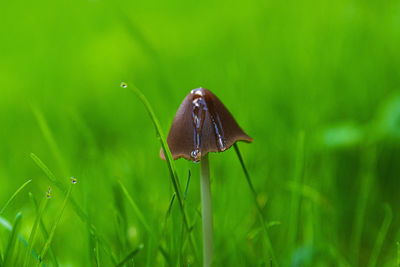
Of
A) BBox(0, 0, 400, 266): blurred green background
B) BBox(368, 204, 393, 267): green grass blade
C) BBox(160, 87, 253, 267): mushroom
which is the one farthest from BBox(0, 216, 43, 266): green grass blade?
BBox(368, 204, 393, 267): green grass blade

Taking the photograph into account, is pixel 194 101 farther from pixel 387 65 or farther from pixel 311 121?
pixel 387 65

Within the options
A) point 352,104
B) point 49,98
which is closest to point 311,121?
point 352,104

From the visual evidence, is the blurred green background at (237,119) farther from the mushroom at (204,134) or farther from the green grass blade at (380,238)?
the mushroom at (204,134)

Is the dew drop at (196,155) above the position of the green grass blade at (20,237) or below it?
above

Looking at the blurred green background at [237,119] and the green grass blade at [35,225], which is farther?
the blurred green background at [237,119]

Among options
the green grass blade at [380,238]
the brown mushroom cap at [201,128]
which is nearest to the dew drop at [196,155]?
the brown mushroom cap at [201,128]

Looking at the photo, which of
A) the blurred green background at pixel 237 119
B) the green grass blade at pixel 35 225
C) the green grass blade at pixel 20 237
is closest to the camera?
the green grass blade at pixel 35 225

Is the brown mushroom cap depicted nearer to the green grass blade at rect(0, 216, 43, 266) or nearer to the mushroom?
the mushroom
